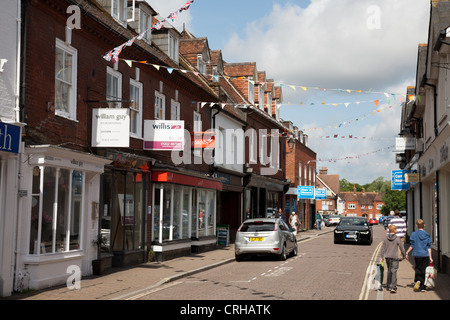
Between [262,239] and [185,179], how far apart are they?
3628mm

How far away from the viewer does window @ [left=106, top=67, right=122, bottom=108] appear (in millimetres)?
15266

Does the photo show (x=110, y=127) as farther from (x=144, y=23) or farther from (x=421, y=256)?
(x=421, y=256)

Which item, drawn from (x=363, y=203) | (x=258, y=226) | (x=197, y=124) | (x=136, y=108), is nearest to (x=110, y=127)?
(x=136, y=108)

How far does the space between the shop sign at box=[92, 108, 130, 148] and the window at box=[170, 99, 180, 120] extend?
20.2 feet

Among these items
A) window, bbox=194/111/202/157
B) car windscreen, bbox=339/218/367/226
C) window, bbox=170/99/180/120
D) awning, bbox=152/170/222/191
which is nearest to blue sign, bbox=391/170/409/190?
car windscreen, bbox=339/218/367/226

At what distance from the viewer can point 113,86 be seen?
1560 cm

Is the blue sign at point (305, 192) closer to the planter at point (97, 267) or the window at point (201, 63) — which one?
the window at point (201, 63)

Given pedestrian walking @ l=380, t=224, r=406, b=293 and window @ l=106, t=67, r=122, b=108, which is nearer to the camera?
pedestrian walking @ l=380, t=224, r=406, b=293

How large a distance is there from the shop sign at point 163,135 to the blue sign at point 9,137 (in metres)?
6.29

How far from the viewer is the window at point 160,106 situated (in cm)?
1833

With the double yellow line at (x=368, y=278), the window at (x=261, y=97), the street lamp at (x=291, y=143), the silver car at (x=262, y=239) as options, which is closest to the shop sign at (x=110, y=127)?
the double yellow line at (x=368, y=278)

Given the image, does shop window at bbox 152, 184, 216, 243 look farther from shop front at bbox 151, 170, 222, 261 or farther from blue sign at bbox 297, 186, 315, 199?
blue sign at bbox 297, 186, 315, 199

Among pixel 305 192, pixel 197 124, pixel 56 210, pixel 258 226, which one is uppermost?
pixel 197 124
